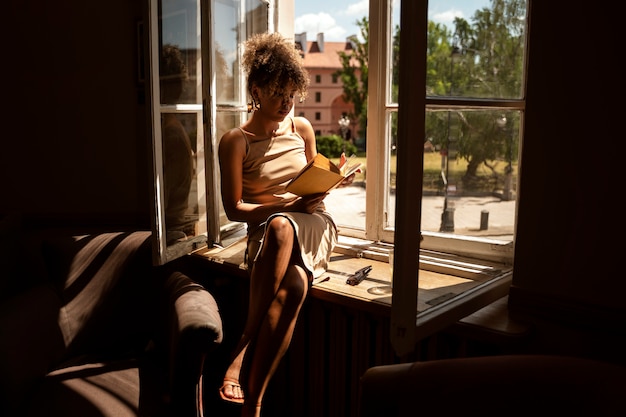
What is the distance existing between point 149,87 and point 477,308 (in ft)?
4.64

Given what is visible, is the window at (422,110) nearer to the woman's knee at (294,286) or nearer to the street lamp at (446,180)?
the street lamp at (446,180)

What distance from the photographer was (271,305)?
6.88ft

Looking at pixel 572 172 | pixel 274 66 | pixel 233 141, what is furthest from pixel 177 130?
pixel 572 172

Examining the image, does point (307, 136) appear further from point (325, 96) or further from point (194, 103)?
point (325, 96)

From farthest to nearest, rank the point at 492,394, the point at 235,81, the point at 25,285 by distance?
the point at 25,285, the point at 235,81, the point at 492,394

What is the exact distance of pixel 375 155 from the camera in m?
2.60

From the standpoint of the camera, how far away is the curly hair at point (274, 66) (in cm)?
226

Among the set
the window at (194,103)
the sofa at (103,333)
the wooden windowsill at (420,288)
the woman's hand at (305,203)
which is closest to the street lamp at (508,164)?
the wooden windowsill at (420,288)

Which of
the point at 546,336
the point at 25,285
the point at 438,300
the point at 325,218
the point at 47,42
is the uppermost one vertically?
the point at 47,42

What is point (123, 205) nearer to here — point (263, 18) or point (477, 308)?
point (263, 18)

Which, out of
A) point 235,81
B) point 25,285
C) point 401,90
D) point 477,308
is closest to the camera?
point 401,90

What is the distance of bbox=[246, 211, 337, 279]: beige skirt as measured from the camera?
215 cm

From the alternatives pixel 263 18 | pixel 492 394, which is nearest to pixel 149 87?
pixel 263 18

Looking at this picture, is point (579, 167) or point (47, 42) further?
point (47, 42)
